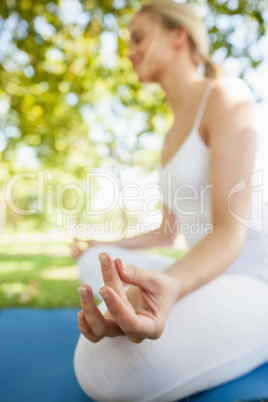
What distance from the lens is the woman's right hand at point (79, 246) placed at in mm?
1476

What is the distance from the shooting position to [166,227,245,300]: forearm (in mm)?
726

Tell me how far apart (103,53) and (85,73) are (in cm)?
44

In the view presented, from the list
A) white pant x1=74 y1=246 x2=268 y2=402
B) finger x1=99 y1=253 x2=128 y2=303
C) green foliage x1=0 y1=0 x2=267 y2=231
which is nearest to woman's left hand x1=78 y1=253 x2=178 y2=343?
finger x1=99 y1=253 x2=128 y2=303

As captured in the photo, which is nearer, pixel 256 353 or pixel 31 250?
pixel 256 353

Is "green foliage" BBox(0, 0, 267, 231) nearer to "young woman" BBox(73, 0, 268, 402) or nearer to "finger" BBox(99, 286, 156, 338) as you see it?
"young woman" BBox(73, 0, 268, 402)

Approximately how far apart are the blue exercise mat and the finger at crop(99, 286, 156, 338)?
1.24 ft

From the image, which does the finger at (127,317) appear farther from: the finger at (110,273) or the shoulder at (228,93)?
the shoulder at (228,93)

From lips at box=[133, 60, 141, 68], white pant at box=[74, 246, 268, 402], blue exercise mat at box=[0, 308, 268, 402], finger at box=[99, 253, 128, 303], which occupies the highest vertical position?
lips at box=[133, 60, 141, 68]

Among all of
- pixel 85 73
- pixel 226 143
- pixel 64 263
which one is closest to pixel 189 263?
pixel 226 143

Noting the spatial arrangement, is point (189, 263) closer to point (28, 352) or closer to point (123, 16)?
point (28, 352)

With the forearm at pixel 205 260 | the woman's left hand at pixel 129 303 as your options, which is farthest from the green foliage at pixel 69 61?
the woman's left hand at pixel 129 303

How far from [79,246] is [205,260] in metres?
0.81

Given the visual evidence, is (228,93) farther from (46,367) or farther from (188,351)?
(46,367)

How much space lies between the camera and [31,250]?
613 centimetres
